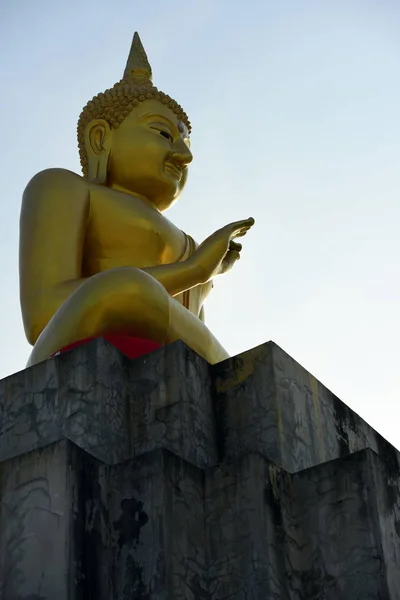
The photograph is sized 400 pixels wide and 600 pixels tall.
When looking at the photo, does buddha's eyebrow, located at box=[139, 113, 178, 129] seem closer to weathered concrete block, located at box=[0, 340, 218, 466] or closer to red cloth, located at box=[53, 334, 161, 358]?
A: red cloth, located at box=[53, 334, 161, 358]

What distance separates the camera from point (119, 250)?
8.15 metres

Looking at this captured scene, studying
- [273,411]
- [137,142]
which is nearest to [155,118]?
[137,142]

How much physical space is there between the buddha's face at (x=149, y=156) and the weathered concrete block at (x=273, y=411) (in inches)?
108

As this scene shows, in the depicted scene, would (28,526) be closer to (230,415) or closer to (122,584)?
(122,584)

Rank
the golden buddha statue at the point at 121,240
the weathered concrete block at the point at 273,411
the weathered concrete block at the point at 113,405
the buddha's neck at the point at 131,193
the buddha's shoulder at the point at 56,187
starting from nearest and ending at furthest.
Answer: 1. the weathered concrete block at the point at 113,405
2. the weathered concrete block at the point at 273,411
3. the golden buddha statue at the point at 121,240
4. the buddha's shoulder at the point at 56,187
5. the buddha's neck at the point at 131,193

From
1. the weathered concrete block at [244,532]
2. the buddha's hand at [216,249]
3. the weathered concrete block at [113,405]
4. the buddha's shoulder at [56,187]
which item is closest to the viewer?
the weathered concrete block at [244,532]

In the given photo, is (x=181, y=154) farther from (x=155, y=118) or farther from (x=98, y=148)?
(x=98, y=148)

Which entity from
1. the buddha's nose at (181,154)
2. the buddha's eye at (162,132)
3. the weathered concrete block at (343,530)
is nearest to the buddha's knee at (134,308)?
the weathered concrete block at (343,530)

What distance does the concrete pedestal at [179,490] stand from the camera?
5.17 m

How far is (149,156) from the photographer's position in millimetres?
8773

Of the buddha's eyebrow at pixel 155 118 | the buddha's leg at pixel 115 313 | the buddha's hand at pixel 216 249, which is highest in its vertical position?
the buddha's eyebrow at pixel 155 118

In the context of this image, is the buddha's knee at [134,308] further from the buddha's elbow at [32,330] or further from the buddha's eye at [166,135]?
the buddha's eye at [166,135]

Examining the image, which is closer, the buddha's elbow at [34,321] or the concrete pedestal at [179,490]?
the concrete pedestal at [179,490]

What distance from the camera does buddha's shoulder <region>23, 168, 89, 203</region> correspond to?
26.6 feet
